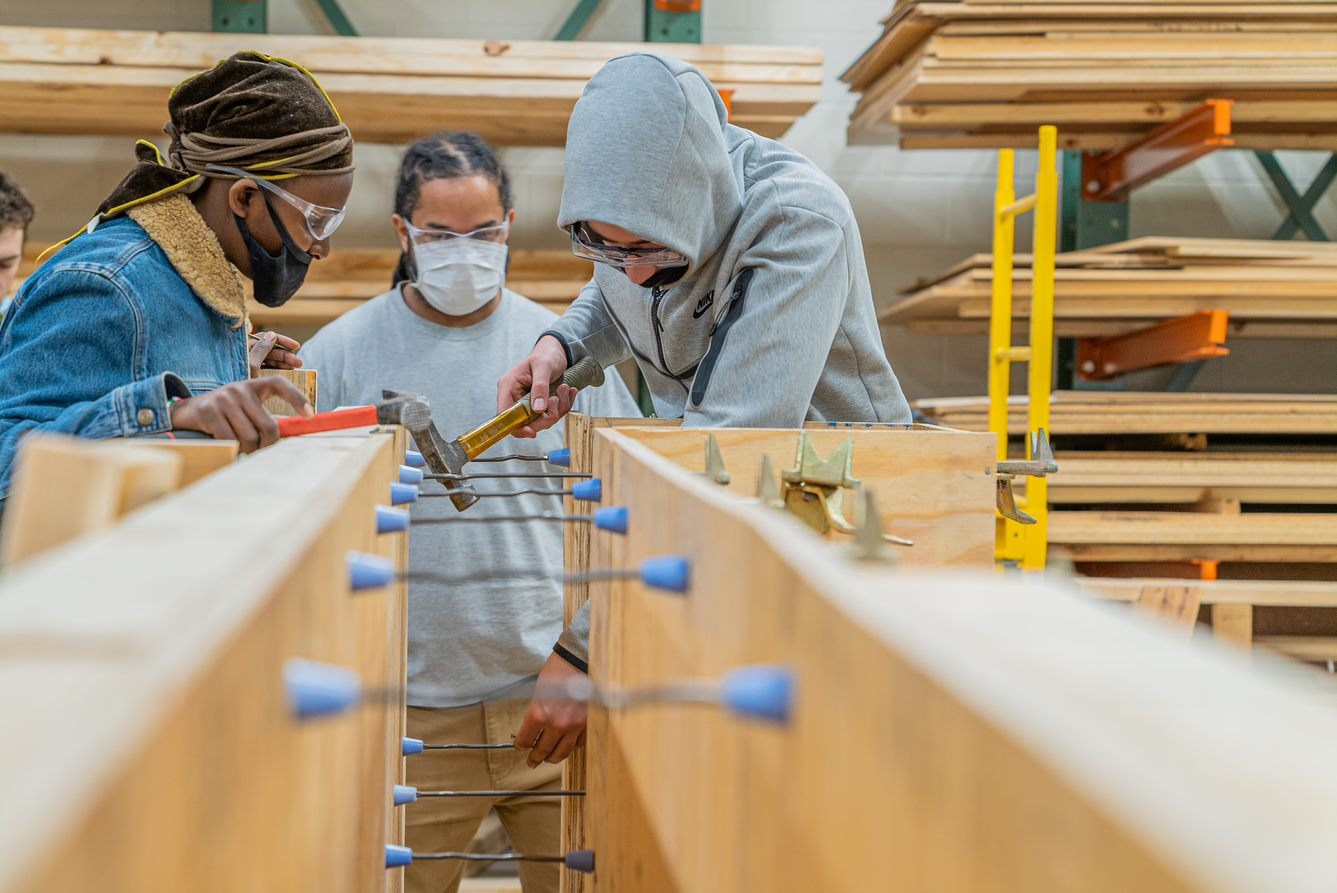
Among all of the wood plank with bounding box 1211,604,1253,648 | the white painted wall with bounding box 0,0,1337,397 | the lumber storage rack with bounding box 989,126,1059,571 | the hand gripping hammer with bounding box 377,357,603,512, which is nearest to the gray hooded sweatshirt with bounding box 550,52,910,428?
the hand gripping hammer with bounding box 377,357,603,512

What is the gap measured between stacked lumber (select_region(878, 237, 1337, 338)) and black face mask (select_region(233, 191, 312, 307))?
93.8 inches

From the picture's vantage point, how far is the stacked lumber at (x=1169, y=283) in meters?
3.74

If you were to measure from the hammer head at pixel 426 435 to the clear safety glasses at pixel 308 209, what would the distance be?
0.31 metres

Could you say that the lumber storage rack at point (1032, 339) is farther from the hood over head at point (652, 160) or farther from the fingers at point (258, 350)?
the fingers at point (258, 350)

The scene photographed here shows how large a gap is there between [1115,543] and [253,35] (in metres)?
3.13

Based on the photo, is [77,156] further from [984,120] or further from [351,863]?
[351,863]

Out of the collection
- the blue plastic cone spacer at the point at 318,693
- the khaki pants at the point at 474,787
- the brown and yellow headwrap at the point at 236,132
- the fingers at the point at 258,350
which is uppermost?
the brown and yellow headwrap at the point at 236,132

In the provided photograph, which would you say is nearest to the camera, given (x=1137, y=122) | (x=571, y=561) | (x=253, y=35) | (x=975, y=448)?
(x=975, y=448)

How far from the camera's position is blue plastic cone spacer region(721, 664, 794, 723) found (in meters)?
0.53

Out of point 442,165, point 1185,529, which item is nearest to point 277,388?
point 442,165

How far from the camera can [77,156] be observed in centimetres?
411

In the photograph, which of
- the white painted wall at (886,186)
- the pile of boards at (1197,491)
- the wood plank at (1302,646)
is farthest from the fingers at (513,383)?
the wood plank at (1302,646)

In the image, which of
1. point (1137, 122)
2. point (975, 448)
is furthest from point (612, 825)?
point (1137, 122)

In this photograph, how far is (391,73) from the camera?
11.5 feet
